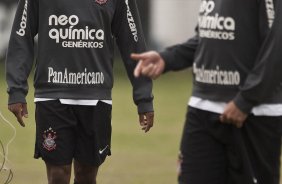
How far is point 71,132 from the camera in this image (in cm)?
787

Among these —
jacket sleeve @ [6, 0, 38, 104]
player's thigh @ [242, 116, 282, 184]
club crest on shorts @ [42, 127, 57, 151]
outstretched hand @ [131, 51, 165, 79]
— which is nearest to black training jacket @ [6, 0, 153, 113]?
jacket sleeve @ [6, 0, 38, 104]

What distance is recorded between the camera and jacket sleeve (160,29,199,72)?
6.41m

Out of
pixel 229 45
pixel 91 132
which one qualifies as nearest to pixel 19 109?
pixel 91 132

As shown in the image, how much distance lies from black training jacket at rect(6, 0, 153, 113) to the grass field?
2293 mm

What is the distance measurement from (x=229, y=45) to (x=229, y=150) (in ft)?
2.06

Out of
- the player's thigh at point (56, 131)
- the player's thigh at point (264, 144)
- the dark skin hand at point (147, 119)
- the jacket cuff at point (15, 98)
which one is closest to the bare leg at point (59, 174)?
the player's thigh at point (56, 131)

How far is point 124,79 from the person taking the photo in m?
23.0

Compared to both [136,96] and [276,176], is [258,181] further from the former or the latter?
[136,96]

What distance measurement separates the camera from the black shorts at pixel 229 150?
6.25 metres

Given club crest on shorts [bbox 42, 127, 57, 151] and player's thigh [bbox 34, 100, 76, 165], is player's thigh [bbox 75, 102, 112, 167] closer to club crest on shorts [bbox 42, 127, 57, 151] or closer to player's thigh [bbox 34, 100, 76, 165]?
player's thigh [bbox 34, 100, 76, 165]

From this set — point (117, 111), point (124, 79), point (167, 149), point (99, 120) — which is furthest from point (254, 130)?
point (124, 79)

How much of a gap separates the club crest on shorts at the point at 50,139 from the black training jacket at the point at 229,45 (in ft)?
5.94

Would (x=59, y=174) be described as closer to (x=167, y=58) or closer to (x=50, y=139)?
(x=50, y=139)

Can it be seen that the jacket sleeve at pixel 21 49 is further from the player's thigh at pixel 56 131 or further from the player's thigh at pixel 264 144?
the player's thigh at pixel 264 144
